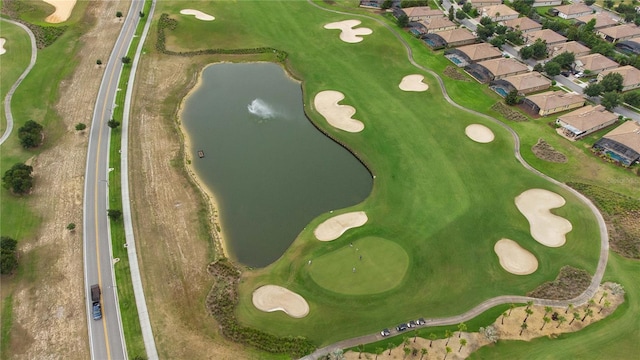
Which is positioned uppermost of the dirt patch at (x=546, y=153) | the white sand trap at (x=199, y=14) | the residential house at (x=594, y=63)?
the residential house at (x=594, y=63)

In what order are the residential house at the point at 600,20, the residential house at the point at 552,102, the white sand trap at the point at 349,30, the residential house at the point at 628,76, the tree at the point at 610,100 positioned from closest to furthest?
the tree at the point at 610,100
the residential house at the point at 552,102
the residential house at the point at 628,76
the white sand trap at the point at 349,30
the residential house at the point at 600,20

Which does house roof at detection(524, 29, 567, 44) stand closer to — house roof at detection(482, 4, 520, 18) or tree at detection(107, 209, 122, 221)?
house roof at detection(482, 4, 520, 18)

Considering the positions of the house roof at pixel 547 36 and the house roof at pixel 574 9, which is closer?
the house roof at pixel 547 36

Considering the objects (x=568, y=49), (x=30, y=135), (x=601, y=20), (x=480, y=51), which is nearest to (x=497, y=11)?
(x=568, y=49)

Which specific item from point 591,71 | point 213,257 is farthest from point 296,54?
point 591,71

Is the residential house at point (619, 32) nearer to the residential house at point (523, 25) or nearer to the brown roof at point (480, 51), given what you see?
the residential house at point (523, 25)

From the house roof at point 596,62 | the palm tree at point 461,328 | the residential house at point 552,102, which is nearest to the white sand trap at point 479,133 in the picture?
the residential house at point 552,102

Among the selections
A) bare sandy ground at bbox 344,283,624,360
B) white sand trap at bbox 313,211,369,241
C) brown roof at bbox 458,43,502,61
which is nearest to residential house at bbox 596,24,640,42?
brown roof at bbox 458,43,502,61
